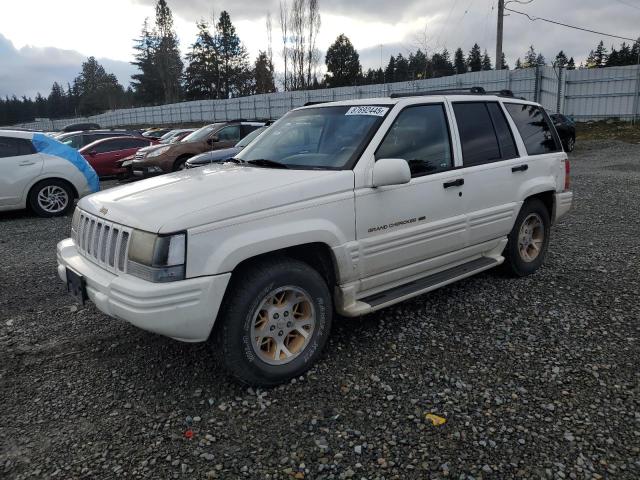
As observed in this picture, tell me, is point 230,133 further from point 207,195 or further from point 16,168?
point 207,195

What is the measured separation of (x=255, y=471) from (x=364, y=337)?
1579mm

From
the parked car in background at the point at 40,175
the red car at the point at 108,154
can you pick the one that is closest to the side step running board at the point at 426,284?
the parked car in background at the point at 40,175

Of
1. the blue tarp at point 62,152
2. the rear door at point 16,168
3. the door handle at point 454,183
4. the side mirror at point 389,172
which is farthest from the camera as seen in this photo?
the blue tarp at point 62,152

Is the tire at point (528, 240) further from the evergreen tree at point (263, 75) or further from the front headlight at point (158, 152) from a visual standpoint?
the evergreen tree at point (263, 75)

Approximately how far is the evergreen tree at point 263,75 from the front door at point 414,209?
2225 inches

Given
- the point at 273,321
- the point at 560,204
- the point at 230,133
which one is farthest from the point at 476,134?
the point at 230,133

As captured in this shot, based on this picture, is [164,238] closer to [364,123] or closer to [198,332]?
[198,332]

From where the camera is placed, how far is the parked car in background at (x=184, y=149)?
12656 mm

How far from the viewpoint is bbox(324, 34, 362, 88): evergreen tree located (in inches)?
2480

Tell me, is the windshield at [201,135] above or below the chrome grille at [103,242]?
above

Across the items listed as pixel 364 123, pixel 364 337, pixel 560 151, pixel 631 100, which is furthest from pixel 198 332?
pixel 631 100

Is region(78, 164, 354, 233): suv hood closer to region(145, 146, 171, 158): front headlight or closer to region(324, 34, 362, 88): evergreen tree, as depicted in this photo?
region(145, 146, 171, 158): front headlight

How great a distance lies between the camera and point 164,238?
108 inches

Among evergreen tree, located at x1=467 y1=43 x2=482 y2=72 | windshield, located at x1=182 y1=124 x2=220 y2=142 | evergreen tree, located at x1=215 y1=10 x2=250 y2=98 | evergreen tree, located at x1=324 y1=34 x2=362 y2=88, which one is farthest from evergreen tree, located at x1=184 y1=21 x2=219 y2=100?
windshield, located at x1=182 y1=124 x2=220 y2=142
